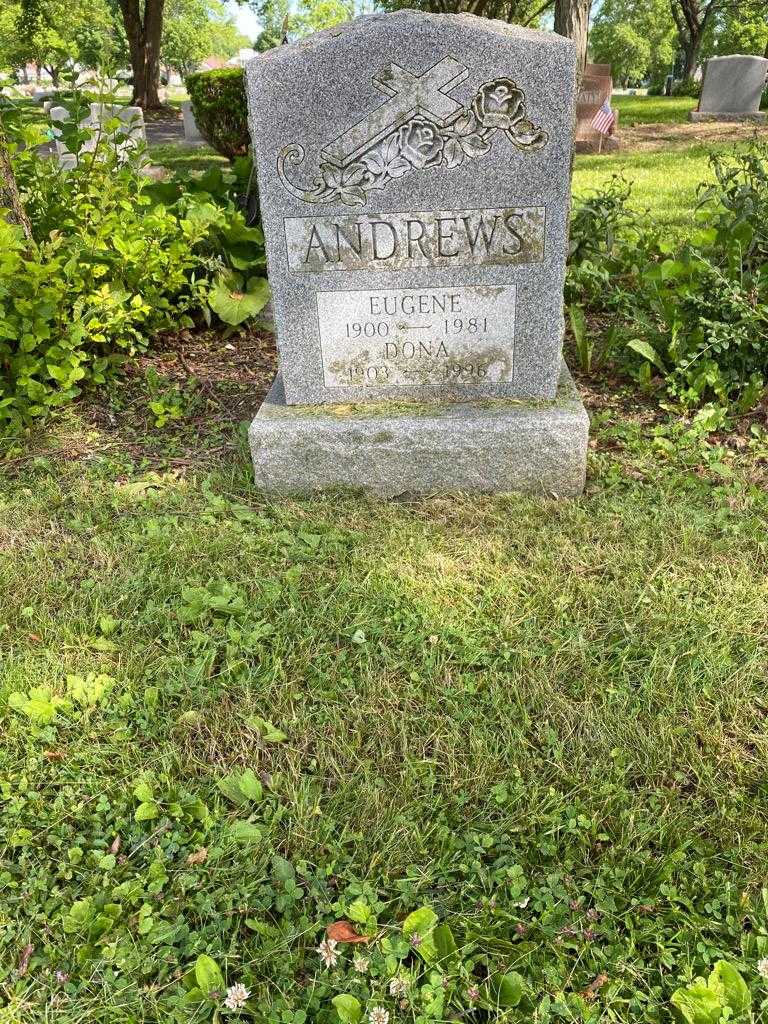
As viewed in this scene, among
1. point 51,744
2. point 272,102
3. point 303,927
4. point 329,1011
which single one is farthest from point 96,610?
point 272,102

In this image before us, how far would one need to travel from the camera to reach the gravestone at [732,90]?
12211 mm

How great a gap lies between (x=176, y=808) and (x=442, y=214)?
84.1 inches

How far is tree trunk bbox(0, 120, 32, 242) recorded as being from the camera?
350 centimetres

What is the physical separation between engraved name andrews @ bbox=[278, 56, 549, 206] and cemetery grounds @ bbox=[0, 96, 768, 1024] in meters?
1.18

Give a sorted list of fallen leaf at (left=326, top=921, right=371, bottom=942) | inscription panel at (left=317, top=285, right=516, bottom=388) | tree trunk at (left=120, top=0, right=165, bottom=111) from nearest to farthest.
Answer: fallen leaf at (left=326, top=921, right=371, bottom=942), inscription panel at (left=317, top=285, right=516, bottom=388), tree trunk at (left=120, top=0, right=165, bottom=111)

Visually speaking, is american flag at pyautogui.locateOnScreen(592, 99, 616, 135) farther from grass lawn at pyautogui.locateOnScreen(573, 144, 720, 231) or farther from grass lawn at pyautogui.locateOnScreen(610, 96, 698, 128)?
grass lawn at pyautogui.locateOnScreen(610, 96, 698, 128)

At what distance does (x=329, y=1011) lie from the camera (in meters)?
1.54

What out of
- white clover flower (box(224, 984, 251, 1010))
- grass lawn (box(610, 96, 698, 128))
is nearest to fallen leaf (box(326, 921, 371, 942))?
white clover flower (box(224, 984, 251, 1010))

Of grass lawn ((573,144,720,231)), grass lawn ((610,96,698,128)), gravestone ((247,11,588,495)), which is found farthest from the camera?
grass lawn ((610,96,698,128))

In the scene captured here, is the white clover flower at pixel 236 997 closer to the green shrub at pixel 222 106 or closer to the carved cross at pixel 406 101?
the carved cross at pixel 406 101

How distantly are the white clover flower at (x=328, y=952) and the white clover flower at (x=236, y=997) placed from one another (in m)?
0.16

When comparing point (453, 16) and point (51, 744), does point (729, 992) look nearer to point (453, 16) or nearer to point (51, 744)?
point (51, 744)

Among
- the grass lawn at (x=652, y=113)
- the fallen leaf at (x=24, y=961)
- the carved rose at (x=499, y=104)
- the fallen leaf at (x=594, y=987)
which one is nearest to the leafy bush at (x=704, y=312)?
the carved rose at (x=499, y=104)

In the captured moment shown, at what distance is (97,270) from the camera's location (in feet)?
12.0
